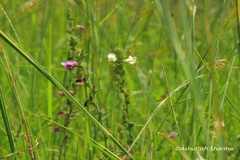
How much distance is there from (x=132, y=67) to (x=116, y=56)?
0.54ft

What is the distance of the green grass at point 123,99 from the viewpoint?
3.57 feet

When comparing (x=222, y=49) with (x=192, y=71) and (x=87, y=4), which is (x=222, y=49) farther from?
(x=192, y=71)

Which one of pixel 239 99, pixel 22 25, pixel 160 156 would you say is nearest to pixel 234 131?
pixel 239 99

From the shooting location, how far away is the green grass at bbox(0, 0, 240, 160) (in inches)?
42.8

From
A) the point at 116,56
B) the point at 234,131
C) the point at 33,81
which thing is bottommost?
the point at 234,131

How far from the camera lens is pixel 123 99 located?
2.08 metres

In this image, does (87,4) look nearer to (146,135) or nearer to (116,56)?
(116,56)

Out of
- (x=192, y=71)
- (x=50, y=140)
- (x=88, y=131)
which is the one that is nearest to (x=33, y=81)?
(x=50, y=140)

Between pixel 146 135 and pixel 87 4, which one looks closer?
pixel 87 4

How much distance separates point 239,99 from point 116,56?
690 millimetres

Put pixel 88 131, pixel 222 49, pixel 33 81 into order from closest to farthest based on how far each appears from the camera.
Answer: pixel 88 131
pixel 33 81
pixel 222 49

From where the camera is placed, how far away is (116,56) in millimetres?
1511

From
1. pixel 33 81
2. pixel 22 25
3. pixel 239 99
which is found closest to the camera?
pixel 33 81

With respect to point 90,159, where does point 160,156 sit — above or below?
below
